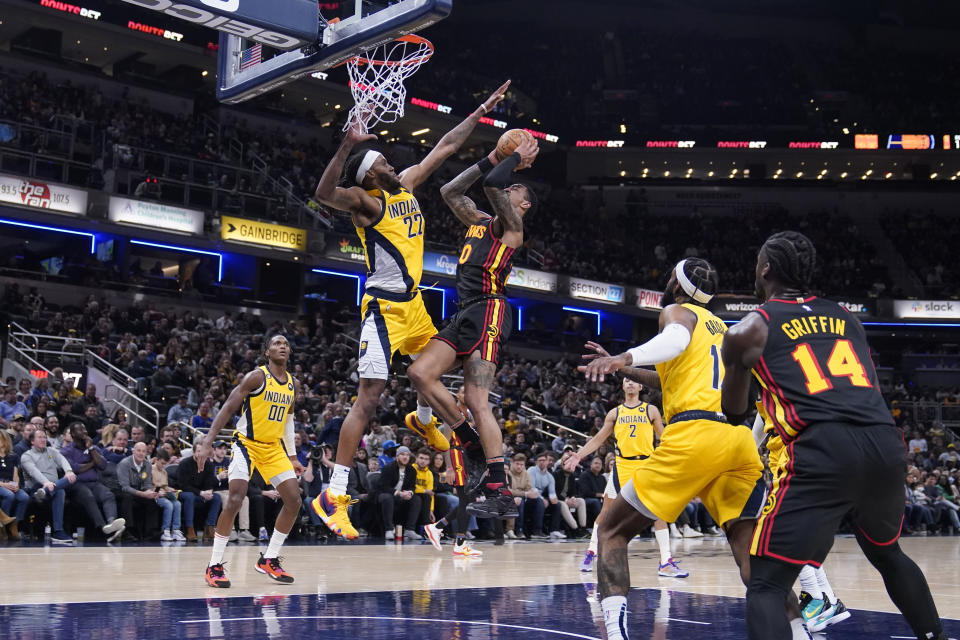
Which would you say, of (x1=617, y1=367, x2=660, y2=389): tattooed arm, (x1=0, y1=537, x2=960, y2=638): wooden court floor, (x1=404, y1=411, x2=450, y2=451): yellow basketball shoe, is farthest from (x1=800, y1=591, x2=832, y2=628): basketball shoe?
(x1=404, y1=411, x2=450, y2=451): yellow basketball shoe

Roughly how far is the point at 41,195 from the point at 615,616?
2249 centimetres

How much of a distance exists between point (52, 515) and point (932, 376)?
34.6 m

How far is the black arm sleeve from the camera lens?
267 inches

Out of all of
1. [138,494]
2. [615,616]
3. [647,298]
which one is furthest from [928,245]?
[615,616]

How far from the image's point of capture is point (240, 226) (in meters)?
26.8

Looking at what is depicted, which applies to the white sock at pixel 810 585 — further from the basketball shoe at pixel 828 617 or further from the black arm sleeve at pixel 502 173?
the black arm sleeve at pixel 502 173

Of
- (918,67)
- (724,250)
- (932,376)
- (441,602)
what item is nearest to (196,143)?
(724,250)

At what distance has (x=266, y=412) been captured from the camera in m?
9.09

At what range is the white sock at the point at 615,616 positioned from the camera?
477 cm

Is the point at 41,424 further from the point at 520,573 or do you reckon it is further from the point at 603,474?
the point at 603,474

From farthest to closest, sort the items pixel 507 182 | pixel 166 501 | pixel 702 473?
pixel 166 501 → pixel 507 182 → pixel 702 473

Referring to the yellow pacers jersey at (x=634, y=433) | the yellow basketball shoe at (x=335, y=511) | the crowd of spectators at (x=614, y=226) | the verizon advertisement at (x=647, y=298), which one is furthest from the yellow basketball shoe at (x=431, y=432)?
the verizon advertisement at (x=647, y=298)

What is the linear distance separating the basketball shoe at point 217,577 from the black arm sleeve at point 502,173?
156 inches

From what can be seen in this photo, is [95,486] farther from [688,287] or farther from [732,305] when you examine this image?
[732,305]
